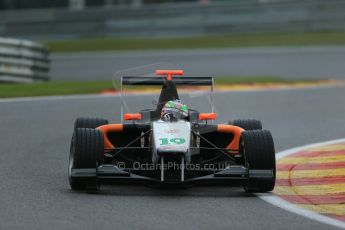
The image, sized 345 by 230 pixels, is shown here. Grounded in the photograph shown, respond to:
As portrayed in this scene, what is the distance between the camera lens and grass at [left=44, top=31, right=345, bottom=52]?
100ft

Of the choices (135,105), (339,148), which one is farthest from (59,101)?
(339,148)

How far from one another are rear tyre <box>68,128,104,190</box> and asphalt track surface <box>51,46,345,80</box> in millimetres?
13897

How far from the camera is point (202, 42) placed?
31484mm

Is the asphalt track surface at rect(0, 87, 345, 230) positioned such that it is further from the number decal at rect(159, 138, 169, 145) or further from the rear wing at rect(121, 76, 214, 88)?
the rear wing at rect(121, 76, 214, 88)

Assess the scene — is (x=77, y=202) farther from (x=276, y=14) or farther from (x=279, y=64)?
(x=276, y=14)

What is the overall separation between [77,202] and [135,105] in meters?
8.83

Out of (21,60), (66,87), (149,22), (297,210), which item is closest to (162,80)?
(297,210)

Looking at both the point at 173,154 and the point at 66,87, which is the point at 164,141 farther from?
the point at 66,87

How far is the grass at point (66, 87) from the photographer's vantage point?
A: 18.9 m

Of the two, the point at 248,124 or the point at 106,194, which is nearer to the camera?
the point at 106,194

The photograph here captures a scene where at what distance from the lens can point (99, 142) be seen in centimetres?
963

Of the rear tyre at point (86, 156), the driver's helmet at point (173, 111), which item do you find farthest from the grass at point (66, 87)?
the rear tyre at point (86, 156)

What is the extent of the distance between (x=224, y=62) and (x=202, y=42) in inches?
194

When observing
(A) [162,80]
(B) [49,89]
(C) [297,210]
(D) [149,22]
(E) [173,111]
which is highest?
(D) [149,22]
